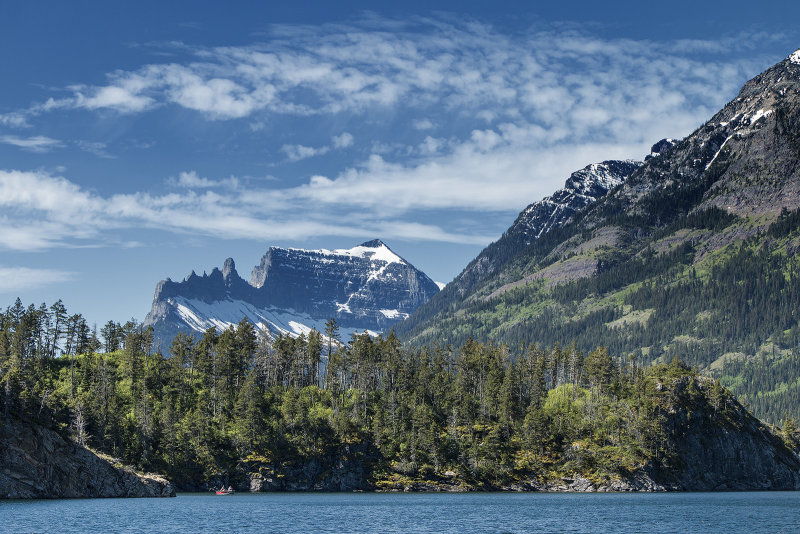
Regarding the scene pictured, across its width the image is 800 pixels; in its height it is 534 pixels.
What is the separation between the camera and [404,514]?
11938cm

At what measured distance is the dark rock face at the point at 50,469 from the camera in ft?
397

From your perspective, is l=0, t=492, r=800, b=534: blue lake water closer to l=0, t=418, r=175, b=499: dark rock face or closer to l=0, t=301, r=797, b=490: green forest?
l=0, t=418, r=175, b=499: dark rock face

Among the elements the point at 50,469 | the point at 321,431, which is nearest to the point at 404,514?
the point at 50,469

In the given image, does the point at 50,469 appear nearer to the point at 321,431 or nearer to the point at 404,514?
the point at 404,514

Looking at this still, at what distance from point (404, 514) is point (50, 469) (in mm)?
56937

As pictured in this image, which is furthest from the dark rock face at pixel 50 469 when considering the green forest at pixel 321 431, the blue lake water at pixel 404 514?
the green forest at pixel 321 431

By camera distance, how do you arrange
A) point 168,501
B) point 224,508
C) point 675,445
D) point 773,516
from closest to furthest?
1. point 773,516
2. point 224,508
3. point 168,501
4. point 675,445

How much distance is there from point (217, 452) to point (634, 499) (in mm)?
85237

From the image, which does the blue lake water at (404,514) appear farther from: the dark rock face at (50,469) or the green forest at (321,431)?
the green forest at (321,431)

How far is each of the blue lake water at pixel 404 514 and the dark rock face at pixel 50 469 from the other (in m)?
3.34

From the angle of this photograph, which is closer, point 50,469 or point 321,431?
point 50,469

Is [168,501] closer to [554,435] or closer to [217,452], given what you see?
[217,452]

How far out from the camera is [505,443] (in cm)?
18700

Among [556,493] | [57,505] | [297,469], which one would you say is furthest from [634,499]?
[57,505]
